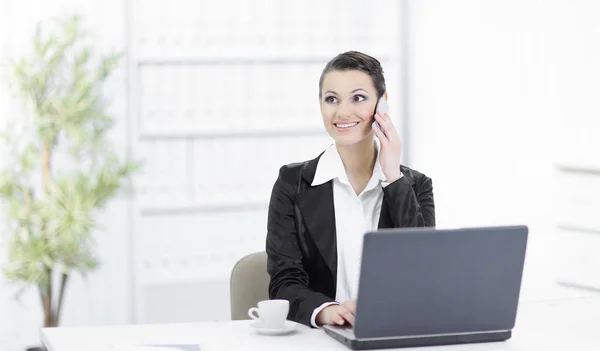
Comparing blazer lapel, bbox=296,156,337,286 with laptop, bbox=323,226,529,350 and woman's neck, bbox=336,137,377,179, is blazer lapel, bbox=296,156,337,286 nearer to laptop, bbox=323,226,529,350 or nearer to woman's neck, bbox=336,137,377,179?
woman's neck, bbox=336,137,377,179

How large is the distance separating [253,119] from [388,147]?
2497mm

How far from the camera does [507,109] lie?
429 cm

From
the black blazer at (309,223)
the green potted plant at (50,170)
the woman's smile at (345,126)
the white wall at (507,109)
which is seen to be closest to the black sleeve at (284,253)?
the black blazer at (309,223)

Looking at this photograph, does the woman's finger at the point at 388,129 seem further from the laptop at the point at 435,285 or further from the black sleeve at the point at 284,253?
the laptop at the point at 435,285

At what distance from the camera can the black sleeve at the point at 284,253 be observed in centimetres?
230

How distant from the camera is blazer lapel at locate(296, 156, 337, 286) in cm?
246

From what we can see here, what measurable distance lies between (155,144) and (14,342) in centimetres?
119

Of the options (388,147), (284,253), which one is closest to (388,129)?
(388,147)

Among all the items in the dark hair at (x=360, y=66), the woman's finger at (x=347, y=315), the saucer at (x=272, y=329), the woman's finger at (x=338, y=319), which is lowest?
the saucer at (x=272, y=329)

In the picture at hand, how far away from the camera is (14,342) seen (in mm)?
4414

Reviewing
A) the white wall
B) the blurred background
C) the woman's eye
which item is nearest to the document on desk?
the woman's eye

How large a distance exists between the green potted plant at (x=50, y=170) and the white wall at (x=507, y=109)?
164cm

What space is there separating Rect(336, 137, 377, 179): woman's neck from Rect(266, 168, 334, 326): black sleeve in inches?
6.7

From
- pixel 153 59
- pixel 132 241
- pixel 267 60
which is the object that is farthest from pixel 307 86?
pixel 132 241
